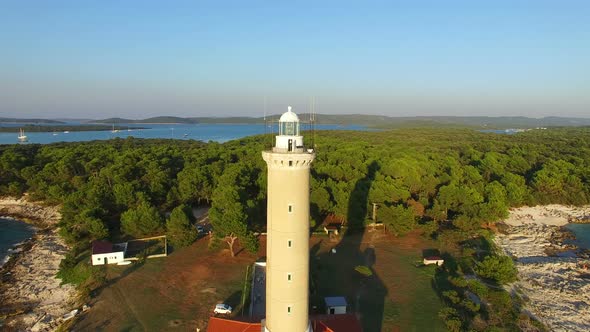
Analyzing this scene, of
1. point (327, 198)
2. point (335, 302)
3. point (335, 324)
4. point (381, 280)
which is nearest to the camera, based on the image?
point (335, 324)

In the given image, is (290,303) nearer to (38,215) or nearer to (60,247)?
(60,247)

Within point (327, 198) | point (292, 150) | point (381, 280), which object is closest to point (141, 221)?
point (327, 198)

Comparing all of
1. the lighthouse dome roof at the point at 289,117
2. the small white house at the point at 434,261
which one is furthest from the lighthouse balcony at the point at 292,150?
the small white house at the point at 434,261

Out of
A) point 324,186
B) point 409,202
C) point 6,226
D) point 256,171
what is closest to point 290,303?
point 324,186

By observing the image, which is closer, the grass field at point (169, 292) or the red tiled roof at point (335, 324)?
the red tiled roof at point (335, 324)

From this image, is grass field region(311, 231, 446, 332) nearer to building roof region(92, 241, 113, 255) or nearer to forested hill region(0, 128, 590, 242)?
forested hill region(0, 128, 590, 242)

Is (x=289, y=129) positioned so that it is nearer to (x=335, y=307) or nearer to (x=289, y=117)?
(x=289, y=117)

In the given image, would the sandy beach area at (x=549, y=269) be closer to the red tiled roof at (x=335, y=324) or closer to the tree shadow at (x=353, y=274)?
the tree shadow at (x=353, y=274)
